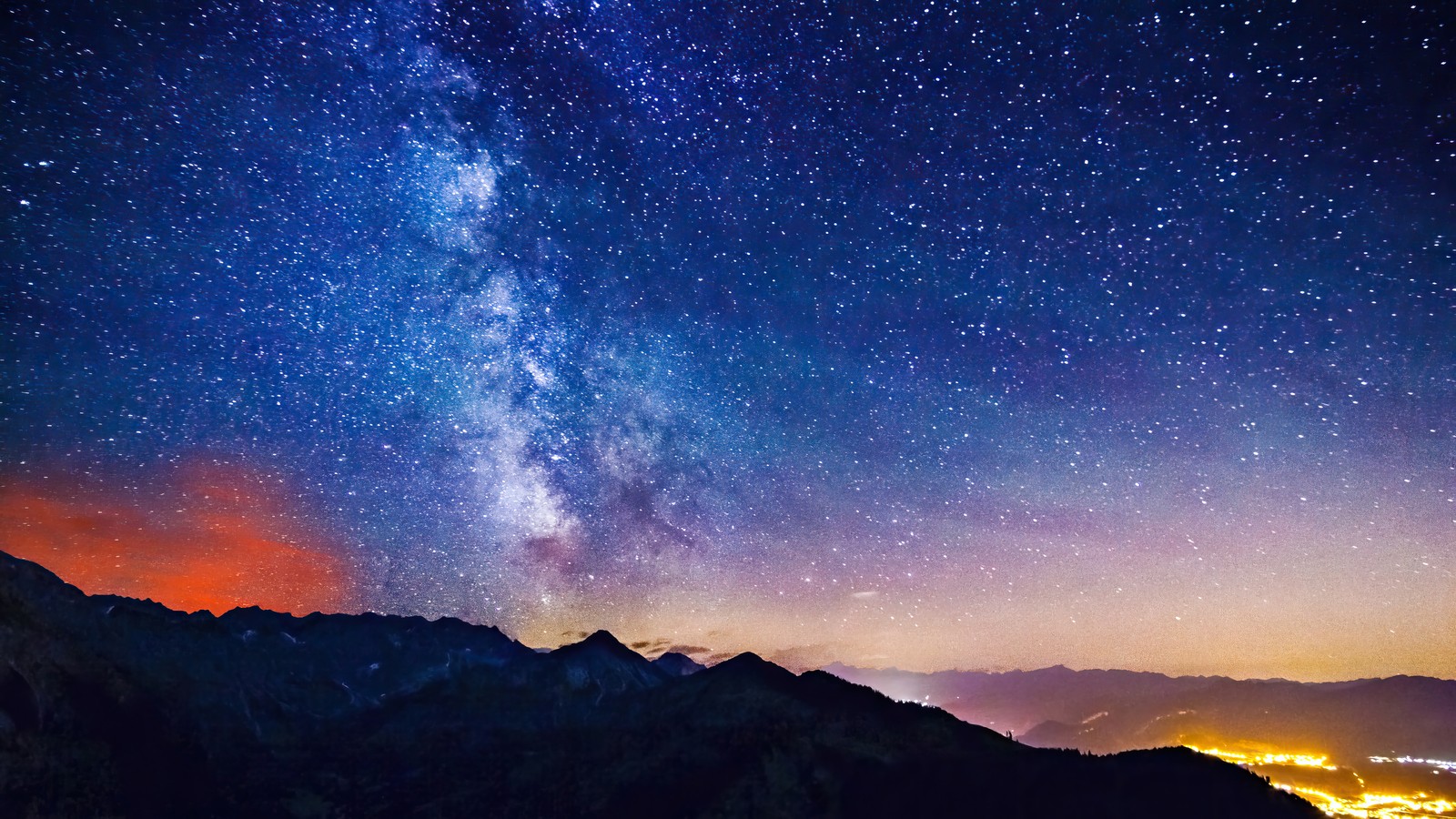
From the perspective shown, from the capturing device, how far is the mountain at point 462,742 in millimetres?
67625

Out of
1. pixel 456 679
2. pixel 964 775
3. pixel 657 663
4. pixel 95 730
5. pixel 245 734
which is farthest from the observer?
pixel 657 663

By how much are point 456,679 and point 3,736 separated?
68459 millimetres

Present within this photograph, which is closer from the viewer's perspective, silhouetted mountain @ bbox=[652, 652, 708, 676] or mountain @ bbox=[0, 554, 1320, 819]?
mountain @ bbox=[0, 554, 1320, 819]

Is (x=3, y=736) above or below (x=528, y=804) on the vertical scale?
above

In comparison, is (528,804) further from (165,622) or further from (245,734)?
(165,622)

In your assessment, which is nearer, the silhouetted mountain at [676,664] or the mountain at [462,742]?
the mountain at [462,742]

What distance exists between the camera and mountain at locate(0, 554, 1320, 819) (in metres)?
67.6

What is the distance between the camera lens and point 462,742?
10944 cm

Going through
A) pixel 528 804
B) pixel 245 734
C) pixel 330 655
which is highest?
pixel 330 655

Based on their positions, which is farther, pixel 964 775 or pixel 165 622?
pixel 165 622

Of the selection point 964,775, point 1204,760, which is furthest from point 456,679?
point 1204,760

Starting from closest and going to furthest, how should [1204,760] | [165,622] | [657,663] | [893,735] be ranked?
[1204,760]
[893,735]
[165,622]
[657,663]

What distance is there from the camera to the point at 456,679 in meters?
129

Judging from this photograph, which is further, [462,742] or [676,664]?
[676,664]
